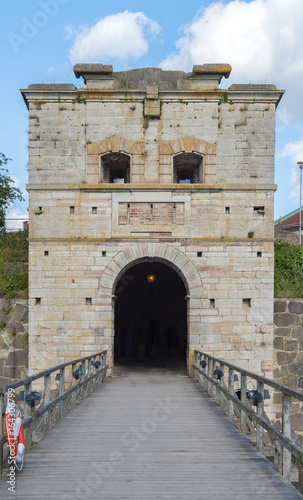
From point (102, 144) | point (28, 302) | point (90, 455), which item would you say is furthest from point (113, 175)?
point (90, 455)

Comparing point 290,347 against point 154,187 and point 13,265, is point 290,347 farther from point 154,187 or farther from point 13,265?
point 13,265

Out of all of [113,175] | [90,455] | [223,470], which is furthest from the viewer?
[113,175]

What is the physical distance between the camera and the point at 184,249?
12.9 meters

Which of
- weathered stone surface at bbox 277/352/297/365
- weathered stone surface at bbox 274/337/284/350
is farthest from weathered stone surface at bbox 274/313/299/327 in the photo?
weathered stone surface at bbox 277/352/297/365

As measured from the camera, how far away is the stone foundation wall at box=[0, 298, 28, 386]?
13078mm

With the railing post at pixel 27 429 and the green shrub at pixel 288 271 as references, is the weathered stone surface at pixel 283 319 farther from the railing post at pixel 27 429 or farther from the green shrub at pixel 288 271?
the railing post at pixel 27 429

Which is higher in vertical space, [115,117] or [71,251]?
[115,117]

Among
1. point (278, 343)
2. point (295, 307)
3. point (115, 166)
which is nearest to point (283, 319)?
point (295, 307)

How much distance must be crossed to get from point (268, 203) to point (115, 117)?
16.6 feet

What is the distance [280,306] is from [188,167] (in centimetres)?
520

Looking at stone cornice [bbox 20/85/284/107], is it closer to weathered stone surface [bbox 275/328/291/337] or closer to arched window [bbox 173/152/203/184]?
arched window [bbox 173/152/203/184]

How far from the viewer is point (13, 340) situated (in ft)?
Result: 43.6

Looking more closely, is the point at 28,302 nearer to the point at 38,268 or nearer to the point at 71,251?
the point at 38,268

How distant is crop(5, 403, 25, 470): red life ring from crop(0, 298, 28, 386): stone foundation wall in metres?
8.57
